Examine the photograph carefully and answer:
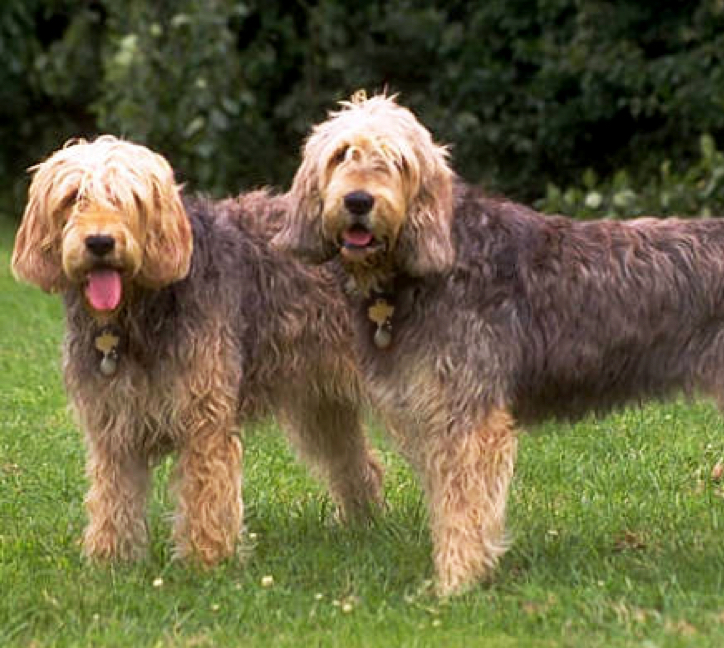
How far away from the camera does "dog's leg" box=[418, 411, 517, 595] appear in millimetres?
6137

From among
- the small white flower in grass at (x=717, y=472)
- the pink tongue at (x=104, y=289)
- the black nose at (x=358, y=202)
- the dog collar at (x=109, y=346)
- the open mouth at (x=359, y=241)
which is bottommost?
the small white flower in grass at (x=717, y=472)

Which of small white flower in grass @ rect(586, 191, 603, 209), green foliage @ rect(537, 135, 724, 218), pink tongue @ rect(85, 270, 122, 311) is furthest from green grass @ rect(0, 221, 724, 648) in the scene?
small white flower in grass @ rect(586, 191, 603, 209)

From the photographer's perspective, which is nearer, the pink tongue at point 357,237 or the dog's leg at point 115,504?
the pink tongue at point 357,237

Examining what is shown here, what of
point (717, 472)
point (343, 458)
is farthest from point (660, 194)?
point (343, 458)

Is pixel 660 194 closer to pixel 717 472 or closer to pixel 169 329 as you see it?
pixel 717 472

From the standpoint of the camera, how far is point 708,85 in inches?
562

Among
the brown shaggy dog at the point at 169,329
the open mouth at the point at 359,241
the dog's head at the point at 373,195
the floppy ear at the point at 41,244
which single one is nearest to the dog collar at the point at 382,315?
the dog's head at the point at 373,195

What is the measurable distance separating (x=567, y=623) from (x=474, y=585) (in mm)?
505

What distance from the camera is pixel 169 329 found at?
21.1 feet

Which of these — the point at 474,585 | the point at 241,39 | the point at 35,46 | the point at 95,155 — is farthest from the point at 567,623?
the point at 35,46

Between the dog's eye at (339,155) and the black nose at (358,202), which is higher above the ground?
the dog's eye at (339,155)

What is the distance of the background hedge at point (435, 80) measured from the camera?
1505 cm

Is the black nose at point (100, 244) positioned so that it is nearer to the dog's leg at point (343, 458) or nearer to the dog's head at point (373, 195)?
the dog's head at point (373, 195)

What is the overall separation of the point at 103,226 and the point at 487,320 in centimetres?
132
